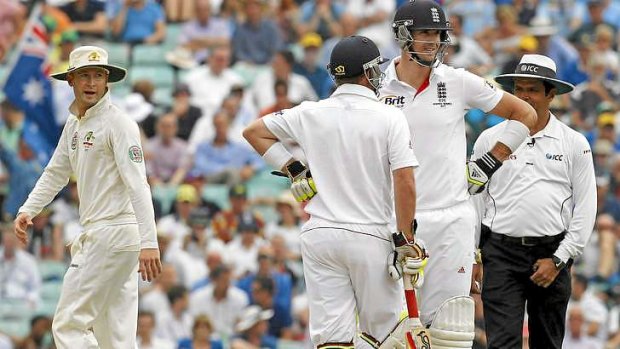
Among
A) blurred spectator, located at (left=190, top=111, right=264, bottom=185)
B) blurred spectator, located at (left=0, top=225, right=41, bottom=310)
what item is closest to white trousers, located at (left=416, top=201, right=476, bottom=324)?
blurred spectator, located at (left=0, top=225, right=41, bottom=310)

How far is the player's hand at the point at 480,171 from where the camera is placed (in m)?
8.88

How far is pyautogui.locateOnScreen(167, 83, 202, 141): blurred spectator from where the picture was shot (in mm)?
17297

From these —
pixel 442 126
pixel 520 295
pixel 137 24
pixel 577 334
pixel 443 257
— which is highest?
pixel 137 24

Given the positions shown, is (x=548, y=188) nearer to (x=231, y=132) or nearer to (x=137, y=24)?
(x=231, y=132)

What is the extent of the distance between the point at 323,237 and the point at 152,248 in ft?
4.12

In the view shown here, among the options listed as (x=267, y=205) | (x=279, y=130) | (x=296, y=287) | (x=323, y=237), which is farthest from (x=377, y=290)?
(x=267, y=205)

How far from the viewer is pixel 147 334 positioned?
585 inches

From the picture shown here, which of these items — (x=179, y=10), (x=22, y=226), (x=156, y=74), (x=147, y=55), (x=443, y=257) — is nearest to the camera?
(x=443, y=257)

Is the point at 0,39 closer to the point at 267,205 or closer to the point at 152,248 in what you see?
the point at 267,205

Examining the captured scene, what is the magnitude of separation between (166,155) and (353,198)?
8965 mm

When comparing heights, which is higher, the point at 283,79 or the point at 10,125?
the point at 283,79

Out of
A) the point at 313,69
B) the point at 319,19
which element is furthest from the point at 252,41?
the point at 319,19

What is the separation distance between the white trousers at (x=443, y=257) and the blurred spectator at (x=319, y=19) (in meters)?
10.4

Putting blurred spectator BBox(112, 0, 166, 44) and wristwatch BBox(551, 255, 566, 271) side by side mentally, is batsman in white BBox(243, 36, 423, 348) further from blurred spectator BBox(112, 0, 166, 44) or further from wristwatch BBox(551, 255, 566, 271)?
blurred spectator BBox(112, 0, 166, 44)
